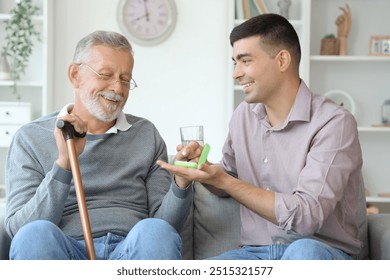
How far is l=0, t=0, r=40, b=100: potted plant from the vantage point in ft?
16.4

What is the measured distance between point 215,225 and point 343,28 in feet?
10.0

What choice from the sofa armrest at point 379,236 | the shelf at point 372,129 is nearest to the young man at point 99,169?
the sofa armrest at point 379,236

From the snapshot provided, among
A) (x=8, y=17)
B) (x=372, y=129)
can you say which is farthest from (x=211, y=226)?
(x=8, y=17)

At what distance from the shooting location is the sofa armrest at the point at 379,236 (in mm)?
2303

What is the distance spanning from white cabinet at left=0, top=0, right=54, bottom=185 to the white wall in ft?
0.47

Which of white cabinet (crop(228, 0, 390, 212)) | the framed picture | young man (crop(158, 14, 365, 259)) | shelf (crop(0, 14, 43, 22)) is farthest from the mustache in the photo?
the framed picture

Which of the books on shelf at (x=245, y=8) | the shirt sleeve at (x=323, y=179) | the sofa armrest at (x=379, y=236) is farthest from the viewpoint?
the books on shelf at (x=245, y=8)

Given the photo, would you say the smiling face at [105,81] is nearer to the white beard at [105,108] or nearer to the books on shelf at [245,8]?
the white beard at [105,108]

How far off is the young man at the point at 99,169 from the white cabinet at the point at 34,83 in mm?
2535

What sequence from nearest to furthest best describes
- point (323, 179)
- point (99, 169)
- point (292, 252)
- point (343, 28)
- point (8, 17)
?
point (292, 252), point (323, 179), point (99, 169), point (8, 17), point (343, 28)

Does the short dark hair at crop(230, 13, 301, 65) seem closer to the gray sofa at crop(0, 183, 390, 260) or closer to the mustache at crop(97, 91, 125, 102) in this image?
the mustache at crop(97, 91, 125, 102)

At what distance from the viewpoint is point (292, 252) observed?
199cm

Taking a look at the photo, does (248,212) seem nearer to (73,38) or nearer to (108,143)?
(108,143)

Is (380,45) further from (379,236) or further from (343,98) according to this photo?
(379,236)
